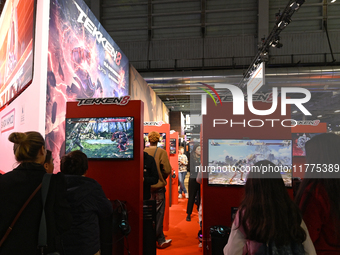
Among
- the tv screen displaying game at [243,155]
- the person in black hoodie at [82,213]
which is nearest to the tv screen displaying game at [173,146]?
the tv screen displaying game at [243,155]

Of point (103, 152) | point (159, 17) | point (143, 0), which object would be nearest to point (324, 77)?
point (159, 17)

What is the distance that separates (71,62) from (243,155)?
339 centimetres

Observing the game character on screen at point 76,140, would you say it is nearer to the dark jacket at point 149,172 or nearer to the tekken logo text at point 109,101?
the tekken logo text at point 109,101

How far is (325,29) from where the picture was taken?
33.8 feet

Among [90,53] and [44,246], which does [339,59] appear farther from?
[44,246]

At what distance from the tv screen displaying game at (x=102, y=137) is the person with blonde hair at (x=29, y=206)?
58.6 inches

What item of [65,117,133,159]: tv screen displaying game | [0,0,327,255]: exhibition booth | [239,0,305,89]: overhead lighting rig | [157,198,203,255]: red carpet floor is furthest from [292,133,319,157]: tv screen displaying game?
[65,117,133,159]: tv screen displaying game

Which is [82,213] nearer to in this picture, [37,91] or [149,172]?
[149,172]

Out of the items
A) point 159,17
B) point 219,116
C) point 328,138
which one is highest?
point 159,17

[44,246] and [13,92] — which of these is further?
[13,92]

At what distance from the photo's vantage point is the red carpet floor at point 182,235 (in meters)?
3.56

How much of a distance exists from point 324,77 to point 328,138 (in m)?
10.1

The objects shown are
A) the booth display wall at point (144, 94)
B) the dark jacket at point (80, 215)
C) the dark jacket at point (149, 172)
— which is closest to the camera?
the dark jacket at point (80, 215)

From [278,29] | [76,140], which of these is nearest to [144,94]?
[278,29]
